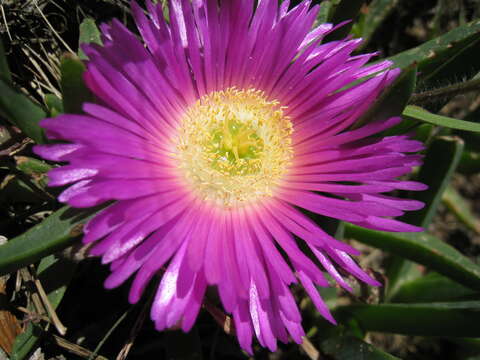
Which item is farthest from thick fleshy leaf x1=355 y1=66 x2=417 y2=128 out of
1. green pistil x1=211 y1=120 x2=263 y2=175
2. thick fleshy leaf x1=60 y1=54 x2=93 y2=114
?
thick fleshy leaf x1=60 y1=54 x2=93 y2=114

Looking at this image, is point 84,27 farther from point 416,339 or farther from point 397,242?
point 416,339

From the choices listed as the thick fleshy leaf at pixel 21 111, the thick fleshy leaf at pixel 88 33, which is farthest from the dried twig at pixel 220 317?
the thick fleshy leaf at pixel 88 33

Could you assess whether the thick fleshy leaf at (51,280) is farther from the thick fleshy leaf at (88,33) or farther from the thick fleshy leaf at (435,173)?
the thick fleshy leaf at (435,173)

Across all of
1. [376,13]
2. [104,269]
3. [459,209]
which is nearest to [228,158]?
[104,269]

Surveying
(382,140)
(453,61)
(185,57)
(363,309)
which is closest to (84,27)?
(185,57)

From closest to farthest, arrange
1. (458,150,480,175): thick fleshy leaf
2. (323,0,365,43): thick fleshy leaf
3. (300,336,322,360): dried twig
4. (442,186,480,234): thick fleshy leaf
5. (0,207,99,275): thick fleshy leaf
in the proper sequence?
(0,207,99,275): thick fleshy leaf
(323,0,365,43): thick fleshy leaf
(300,336,322,360): dried twig
(458,150,480,175): thick fleshy leaf
(442,186,480,234): thick fleshy leaf

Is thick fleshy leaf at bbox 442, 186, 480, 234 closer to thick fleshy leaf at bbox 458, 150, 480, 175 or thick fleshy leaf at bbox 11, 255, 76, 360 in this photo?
thick fleshy leaf at bbox 458, 150, 480, 175
